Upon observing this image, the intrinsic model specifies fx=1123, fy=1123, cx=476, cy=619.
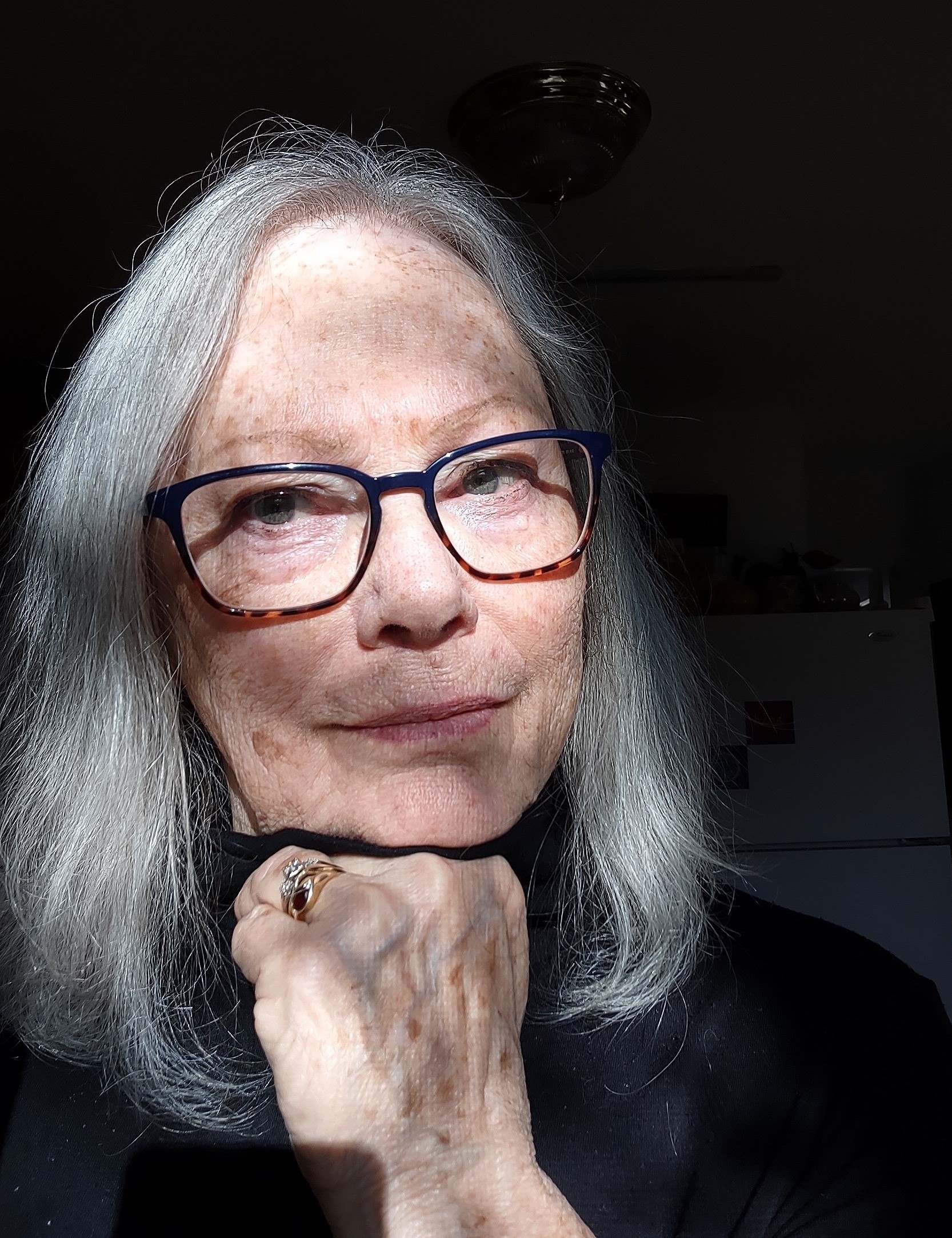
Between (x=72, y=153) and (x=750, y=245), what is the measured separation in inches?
70.1

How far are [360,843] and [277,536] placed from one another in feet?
0.77

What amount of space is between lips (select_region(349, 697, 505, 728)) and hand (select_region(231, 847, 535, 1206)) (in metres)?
0.10

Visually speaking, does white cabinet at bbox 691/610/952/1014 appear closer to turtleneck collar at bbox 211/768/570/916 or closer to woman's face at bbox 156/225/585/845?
turtleneck collar at bbox 211/768/570/916

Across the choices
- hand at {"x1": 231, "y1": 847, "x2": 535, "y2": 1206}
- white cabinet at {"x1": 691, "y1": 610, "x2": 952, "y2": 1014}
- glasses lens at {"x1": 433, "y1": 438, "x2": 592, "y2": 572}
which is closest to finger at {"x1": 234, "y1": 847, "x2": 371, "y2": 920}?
hand at {"x1": 231, "y1": 847, "x2": 535, "y2": 1206}

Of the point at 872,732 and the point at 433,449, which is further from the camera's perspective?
the point at 872,732

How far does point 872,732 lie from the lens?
3.03 m

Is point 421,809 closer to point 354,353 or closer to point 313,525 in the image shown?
point 313,525

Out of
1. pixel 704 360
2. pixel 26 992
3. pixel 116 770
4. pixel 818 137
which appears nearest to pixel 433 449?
pixel 116 770

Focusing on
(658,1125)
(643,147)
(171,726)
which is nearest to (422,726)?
(171,726)

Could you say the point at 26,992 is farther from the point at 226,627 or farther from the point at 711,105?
the point at 711,105

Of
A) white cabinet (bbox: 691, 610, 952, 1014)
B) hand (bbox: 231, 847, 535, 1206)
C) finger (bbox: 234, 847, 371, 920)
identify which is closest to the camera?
hand (bbox: 231, 847, 535, 1206)

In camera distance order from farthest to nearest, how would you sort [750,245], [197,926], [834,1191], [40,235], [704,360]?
[704,360] → [750,245] → [40,235] → [197,926] → [834,1191]

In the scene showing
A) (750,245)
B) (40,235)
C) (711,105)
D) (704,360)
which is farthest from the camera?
(704,360)

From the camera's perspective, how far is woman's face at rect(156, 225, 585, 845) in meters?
0.81
